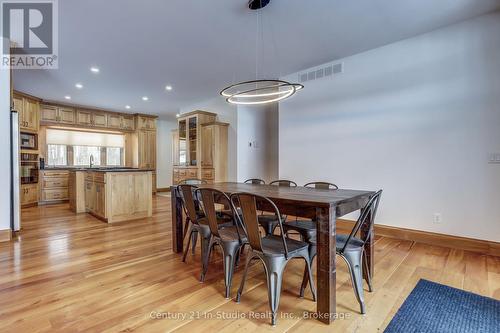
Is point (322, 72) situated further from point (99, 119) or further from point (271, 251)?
point (99, 119)

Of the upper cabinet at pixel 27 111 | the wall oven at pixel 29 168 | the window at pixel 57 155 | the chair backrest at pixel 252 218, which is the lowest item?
the chair backrest at pixel 252 218

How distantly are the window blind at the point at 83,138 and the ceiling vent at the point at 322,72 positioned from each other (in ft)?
21.0

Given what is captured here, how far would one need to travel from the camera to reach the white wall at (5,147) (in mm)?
3289

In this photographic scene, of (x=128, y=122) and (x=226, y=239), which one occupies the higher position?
(x=128, y=122)

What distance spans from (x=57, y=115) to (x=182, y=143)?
3.42m

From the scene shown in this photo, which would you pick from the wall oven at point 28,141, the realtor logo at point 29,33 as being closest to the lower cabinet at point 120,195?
the realtor logo at point 29,33

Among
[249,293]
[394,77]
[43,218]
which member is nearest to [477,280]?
[249,293]

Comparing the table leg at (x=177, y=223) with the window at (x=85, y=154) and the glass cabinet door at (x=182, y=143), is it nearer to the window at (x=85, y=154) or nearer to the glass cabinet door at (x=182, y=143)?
the glass cabinet door at (x=182, y=143)

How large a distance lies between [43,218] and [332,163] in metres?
5.49

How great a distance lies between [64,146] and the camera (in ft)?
23.4

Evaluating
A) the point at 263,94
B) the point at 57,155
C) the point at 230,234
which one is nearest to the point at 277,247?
the point at 230,234

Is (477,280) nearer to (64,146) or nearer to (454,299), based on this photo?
(454,299)

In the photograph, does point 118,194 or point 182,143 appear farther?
point 182,143

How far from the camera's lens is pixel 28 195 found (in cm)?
579
